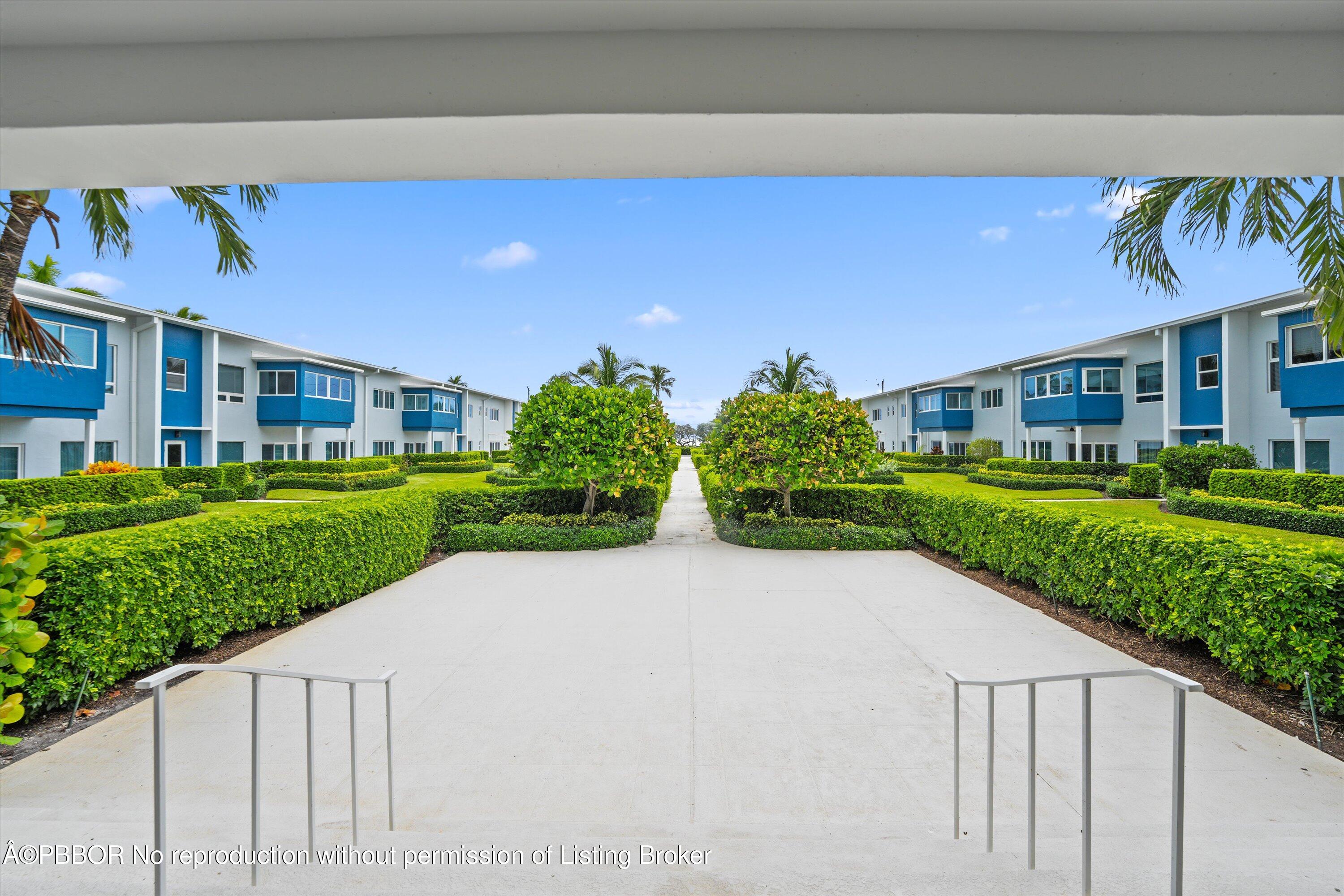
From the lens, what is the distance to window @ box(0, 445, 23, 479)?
15.1 meters

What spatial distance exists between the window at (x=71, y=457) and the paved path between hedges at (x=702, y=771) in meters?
16.0

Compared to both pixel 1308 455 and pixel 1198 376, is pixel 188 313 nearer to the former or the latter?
pixel 1198 376

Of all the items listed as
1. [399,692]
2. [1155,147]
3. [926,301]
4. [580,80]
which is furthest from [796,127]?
[926,301]

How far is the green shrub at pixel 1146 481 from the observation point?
1914 centimetres

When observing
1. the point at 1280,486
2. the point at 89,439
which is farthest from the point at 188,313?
the point at 1280,486

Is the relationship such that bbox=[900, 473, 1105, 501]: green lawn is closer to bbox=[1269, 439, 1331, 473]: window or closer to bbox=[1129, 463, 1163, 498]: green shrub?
bbox=[1129, 463, 1163, 498]: green shrub

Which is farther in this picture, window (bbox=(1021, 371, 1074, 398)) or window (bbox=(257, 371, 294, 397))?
window (bbox=(1021, 371, 1074, 398))

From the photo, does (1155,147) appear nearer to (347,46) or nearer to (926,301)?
(347,46)

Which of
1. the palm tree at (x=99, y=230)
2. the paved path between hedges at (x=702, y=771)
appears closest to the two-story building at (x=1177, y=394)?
the paved path between hedges at (x=702, y=771)

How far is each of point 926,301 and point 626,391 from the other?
1205 inches

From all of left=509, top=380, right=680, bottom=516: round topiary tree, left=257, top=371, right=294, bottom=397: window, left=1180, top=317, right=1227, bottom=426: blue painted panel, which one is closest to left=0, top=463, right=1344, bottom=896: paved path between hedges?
left=509, top=380, right=680, bottom=516: round topiary tree

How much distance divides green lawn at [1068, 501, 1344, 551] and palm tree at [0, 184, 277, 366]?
38.4 ft

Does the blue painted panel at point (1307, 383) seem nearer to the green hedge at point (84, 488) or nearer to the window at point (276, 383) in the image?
the green hedge at point (84, 488)

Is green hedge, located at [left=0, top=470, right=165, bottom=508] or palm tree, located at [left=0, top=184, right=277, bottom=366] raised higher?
palm tree, located at [left=0, top=184, right=277, bottom=366]
